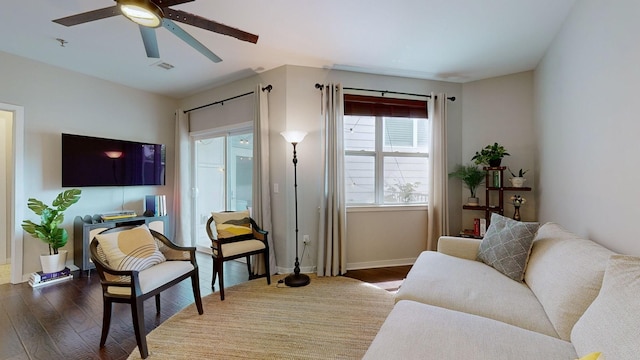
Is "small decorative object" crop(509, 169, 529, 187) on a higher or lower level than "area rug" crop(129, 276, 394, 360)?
higher

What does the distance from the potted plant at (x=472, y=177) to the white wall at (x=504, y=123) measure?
170 mm

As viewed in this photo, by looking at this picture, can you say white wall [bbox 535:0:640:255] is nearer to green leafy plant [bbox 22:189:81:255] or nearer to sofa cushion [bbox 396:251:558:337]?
sofa cushion [bbox 396:251:558:337]

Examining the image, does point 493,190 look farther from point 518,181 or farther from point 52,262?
point 52,262

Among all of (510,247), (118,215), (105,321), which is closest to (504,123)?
(510,247)

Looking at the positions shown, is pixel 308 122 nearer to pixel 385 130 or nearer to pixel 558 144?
pixel 385 130

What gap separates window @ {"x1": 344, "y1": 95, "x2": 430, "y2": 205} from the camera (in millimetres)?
3586

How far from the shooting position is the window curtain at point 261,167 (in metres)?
3.33

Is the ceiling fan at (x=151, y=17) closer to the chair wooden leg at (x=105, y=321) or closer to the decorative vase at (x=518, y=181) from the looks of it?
the chair wooden leg at (x=105, y=321)

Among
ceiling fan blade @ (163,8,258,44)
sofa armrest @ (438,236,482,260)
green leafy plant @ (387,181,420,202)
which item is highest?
ceiling fan blade @ (163,8,258,44)

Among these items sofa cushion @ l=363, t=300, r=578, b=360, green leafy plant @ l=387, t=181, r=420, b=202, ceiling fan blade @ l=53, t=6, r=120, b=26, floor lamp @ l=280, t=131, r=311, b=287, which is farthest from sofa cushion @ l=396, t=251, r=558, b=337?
ceiling fan blade @ l=53, t=6, r=120, b=26

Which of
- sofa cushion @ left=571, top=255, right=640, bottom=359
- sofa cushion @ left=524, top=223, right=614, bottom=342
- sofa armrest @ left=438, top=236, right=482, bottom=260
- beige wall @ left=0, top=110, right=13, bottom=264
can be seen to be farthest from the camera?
beige wall @ left=0, top=110, right=13, bottom=264

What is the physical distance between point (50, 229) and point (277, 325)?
119 inches

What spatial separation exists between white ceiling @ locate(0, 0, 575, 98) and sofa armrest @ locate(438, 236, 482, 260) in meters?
2.10

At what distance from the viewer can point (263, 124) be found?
3.36 m
